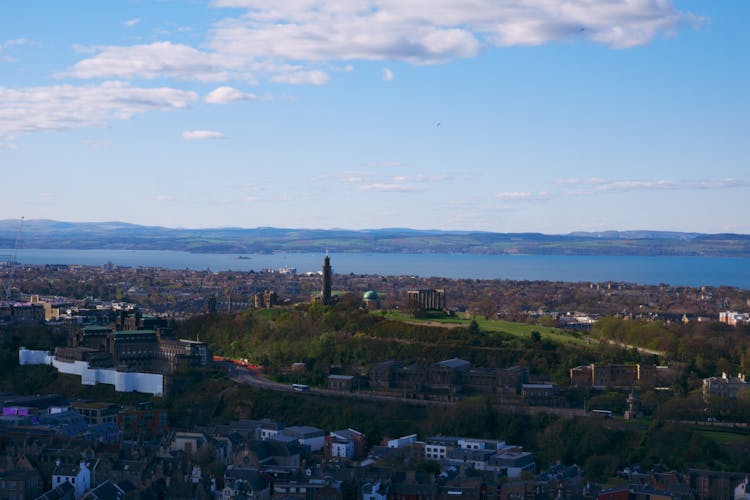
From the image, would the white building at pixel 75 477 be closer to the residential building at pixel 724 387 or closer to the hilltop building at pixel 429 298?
the residential building at pixel 724 387

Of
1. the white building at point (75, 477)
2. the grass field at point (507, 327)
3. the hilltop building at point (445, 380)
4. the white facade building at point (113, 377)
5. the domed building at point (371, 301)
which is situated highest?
the domed building at point (371, 301)

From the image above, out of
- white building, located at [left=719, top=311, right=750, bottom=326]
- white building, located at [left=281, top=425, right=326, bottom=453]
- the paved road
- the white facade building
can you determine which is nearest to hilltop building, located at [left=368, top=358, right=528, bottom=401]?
the paved road

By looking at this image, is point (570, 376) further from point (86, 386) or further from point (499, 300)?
point (499, 300)

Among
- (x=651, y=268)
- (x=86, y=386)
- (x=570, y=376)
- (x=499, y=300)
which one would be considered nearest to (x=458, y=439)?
(x=570, y=376)

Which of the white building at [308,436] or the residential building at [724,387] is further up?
the residential building at [724,387]

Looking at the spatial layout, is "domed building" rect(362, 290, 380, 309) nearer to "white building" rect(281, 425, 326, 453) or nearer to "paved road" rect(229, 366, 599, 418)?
"paved road" rect(229, 366, 599, 418)

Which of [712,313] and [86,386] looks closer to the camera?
[86,386]

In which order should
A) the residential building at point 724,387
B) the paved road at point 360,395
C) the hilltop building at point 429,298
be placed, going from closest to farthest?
the paved road at point 360,395, the residential building at point 724,387, the hilltop building at point 429,298

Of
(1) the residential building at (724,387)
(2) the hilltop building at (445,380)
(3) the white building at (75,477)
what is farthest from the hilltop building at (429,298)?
(3) the white building at (75,477)
